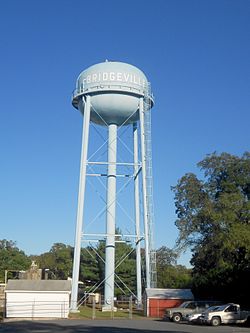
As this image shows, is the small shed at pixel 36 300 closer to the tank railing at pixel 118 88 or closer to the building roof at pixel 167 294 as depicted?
the building roof at pixel 167 294

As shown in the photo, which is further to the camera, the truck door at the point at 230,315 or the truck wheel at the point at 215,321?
the truck door at the point at 230,315

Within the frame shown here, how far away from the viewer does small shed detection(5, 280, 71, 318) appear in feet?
141

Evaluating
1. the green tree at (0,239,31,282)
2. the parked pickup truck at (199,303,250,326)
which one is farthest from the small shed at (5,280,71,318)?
the green tree at (0,239,31,282)

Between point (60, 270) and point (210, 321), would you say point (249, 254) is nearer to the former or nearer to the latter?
point (210, 321)

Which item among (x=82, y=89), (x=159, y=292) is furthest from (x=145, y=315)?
(x=82, y=89)

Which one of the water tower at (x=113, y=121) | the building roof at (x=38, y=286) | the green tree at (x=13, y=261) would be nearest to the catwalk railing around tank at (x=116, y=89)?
the water tower at (x=113, y=121)

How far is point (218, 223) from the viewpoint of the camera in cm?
4728

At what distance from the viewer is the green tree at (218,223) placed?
4572cm

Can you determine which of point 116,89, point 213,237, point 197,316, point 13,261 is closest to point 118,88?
point 116,89

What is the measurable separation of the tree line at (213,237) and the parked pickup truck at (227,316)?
19.6 ft

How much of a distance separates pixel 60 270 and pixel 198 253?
46.6 metres

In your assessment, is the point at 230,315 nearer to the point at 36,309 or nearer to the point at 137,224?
the point at 137,224

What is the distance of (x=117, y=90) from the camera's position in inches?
1860

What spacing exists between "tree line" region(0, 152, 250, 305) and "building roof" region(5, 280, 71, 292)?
4188mm
